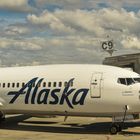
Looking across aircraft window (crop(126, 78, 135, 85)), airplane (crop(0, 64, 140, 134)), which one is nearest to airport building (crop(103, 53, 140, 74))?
airplane (crop(0, 64, 140, 134))

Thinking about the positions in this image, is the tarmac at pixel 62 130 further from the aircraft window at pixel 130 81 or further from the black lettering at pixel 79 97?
the aircraft window at pixel 130 81

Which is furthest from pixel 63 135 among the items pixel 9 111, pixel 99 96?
pixel 9 111

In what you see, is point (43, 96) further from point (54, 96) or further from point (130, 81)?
point (130, 81)

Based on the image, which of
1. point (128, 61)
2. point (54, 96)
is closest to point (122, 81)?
point (54, 96)

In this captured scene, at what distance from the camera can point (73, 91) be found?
25.5 meters

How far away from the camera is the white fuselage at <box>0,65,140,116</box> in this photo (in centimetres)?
2428

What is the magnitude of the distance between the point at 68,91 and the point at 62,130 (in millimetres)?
3366

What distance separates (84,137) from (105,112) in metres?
2.07

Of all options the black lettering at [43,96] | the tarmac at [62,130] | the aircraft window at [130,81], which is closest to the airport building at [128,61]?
the tarmac at [62,130]

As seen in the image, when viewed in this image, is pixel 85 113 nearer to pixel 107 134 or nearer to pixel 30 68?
pixel 107 134

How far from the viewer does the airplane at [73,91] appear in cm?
2427

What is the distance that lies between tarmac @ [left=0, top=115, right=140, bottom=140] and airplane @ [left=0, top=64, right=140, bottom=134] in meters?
1.18

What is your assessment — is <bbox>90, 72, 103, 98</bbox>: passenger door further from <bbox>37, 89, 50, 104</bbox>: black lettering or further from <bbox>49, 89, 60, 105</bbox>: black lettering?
<bbox>37, 89, 50, 104</bbox>: black lettering

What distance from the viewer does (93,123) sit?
31.3m
